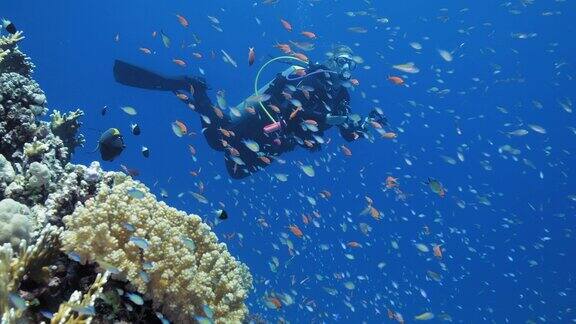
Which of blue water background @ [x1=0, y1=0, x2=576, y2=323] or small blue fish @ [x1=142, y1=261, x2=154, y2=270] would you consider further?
blue water background @ [x1=0, y1=0, x2=576, y2=323]

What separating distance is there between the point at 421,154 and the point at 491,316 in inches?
1940

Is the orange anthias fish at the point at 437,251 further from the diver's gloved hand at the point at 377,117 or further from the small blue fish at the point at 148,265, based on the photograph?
the small blue fish at the point at 148,265

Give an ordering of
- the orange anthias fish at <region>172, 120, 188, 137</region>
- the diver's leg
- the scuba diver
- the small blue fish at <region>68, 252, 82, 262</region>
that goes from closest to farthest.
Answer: the small blue fish at <region>68, 252, 82, 262</region> < the orange anthias fish at <region>172, 120, 188, 137</region> < the scuba diver < the diver's leg

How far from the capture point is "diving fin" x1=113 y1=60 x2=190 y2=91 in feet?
40.8

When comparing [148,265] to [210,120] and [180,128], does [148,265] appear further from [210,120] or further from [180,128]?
[210,120]

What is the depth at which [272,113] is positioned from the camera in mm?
11742

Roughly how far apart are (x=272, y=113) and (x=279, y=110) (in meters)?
1.06

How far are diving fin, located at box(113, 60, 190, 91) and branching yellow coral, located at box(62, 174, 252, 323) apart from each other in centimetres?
893

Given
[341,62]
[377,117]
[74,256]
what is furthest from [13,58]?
[341,62]

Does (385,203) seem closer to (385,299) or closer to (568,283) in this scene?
(568,283)

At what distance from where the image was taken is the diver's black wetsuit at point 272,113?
10.6m

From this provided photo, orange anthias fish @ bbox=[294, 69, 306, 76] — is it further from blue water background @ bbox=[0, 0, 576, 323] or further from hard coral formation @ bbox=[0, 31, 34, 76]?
blue water background @ bbox=[0, 0, 576, 323]

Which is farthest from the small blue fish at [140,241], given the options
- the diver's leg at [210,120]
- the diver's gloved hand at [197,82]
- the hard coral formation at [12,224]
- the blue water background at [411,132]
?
the blue water background at [411,132]

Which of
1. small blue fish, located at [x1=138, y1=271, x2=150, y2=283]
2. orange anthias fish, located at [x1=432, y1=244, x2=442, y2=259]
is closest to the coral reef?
small blue fish, located at [x1=138, y1=271, x2=150, y2=283]
